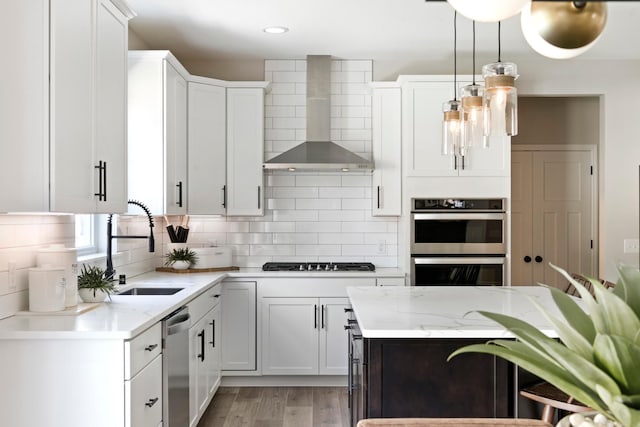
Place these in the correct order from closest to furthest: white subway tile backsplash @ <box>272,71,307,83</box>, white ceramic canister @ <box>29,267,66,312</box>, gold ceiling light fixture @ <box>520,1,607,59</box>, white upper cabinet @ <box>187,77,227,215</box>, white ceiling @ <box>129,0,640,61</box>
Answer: gold ceiling light fixture @ <box>520,1,607,59</box> < white ceramic canister @ <box>29,267,66,312</box> < white ceiling @ <box>129,0,640,61</box> < white upper cabinet @ <box>187,77,227,215</box> < white subway tile backsplash @ <box>272,71,307,83</box>

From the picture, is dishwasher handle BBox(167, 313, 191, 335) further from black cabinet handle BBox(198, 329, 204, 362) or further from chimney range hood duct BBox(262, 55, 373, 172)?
chimney range hood duct BBox(262, 55, 373, 172)

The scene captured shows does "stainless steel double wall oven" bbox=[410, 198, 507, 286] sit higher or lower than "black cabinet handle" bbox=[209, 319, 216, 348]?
higher

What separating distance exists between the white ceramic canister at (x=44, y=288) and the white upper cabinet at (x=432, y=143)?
9.47ft

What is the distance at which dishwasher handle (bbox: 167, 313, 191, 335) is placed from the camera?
283 centimetres

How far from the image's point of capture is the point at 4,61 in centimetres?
212

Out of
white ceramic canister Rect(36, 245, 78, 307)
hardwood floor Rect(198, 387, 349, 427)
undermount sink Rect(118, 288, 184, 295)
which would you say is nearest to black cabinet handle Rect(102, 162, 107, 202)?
white ceramic canister Rect(36, 245, 78, 307)

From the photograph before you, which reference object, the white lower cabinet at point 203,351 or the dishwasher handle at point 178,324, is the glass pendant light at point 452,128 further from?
the white lower cabinet at point 203,351

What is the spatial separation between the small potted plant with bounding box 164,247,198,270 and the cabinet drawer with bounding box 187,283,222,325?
358 mm

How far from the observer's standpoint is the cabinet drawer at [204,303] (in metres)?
3.50

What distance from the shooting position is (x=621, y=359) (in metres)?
0.79

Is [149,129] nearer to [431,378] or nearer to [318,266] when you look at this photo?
[318,266]

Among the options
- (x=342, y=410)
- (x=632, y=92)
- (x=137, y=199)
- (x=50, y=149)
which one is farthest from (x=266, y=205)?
(x=632, y=92)

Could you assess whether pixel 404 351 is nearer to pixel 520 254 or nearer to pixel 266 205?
pixel 266 205

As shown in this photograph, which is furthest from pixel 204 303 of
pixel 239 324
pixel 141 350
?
pixel 141 350
